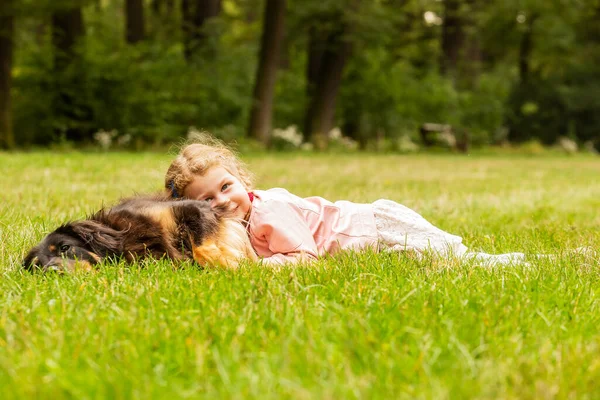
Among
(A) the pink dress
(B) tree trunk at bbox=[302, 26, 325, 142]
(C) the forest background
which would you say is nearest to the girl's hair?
(A) the pink dress

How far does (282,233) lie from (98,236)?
0.97 m

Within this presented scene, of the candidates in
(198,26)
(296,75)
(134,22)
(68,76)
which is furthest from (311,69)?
(68,76)

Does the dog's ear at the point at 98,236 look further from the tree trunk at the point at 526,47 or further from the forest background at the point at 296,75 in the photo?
the tree trunk at the point at 526,47

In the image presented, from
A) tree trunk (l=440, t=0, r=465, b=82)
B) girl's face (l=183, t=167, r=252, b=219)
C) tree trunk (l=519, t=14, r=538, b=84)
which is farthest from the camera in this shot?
tree trunk (l=519, t=14, r=538, b=84)

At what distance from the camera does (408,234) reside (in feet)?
14.2

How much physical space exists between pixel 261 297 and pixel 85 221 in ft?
4.24

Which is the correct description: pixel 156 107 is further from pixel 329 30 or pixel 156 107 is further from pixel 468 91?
pixel 468 91

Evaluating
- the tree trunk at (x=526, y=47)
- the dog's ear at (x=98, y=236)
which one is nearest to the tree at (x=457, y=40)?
the tree trunk at (x=526, y=47)

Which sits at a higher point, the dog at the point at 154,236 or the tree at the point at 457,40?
the tree at the point at 457,40

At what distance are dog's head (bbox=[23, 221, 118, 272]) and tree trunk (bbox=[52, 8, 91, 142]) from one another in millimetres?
13808

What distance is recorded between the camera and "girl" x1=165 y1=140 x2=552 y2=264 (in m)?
3.92

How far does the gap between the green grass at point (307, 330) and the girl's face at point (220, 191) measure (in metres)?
0.66

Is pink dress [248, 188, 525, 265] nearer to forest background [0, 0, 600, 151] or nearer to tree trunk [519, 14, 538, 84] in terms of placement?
forest background [0, 0, 600, 151]

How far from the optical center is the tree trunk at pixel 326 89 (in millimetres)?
21508
